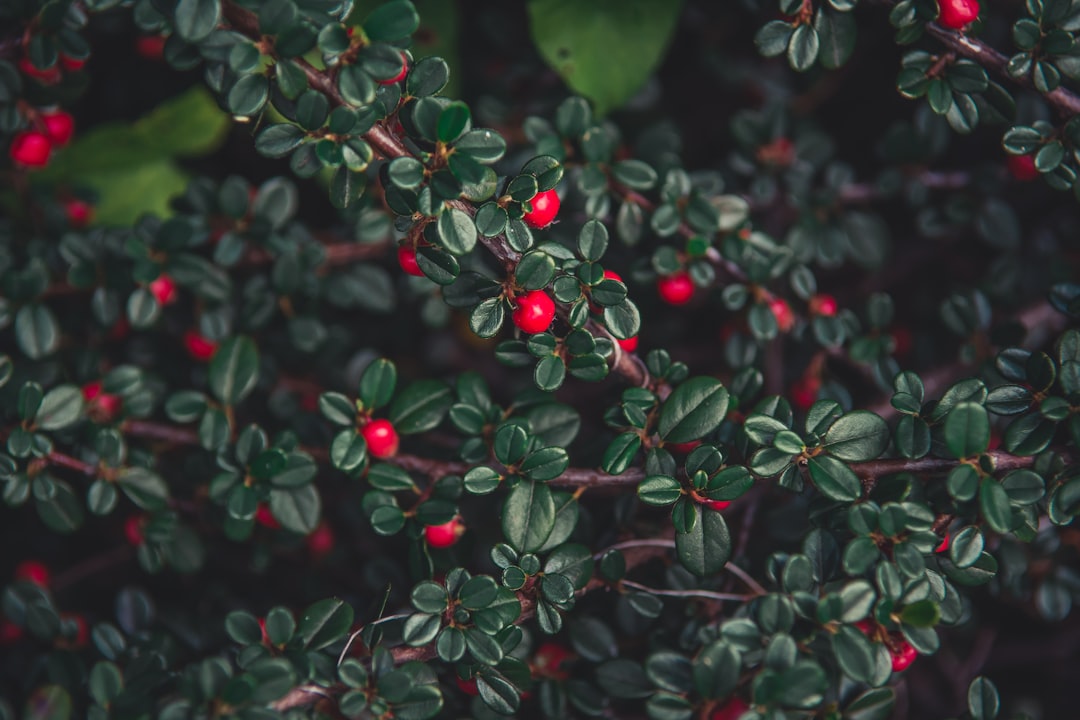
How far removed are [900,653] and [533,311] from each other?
864mm

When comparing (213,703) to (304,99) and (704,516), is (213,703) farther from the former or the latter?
(304,99)

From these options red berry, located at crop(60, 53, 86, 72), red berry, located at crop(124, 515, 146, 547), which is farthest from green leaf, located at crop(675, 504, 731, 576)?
red berry, located at crop(60, 53, 86, 72)

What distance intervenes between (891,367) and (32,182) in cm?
229

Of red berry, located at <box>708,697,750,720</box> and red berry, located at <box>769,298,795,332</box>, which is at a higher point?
red berry, located at <box>769,298,795,332</box>

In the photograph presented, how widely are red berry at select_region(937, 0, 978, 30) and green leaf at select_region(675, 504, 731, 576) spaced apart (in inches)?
39.9

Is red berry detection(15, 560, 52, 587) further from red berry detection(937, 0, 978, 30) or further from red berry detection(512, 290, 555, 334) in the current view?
red berry detection(937, 0, 978, 30)

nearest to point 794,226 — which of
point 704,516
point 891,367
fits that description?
point 891,367

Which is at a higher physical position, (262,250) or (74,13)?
(74,13)

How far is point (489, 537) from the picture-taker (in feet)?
6.88

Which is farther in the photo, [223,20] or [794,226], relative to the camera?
[794,226]

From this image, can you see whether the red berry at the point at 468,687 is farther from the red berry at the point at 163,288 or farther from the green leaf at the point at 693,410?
the red berry at the point at 163,288

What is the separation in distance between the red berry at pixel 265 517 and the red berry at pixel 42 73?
1.03 meters

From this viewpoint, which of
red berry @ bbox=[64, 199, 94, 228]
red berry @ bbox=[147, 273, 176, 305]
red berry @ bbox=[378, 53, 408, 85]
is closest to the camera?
red berry @ bbox=[378, 53, 408, 85]

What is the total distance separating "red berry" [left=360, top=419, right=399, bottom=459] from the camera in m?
1.68
